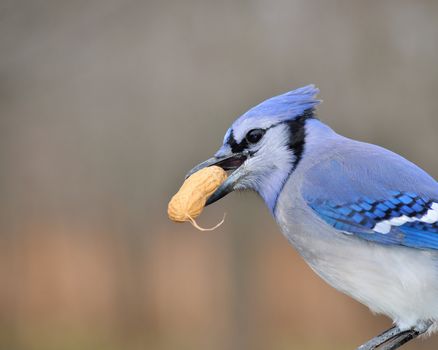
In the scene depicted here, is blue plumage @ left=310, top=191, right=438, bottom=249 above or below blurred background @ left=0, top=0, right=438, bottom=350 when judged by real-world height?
above

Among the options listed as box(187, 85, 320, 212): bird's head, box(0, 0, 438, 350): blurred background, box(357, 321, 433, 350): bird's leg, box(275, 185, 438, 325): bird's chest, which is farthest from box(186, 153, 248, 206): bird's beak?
box(0, 0, 438, 350): blurred background

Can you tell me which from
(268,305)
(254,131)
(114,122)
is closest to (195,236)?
(268,305)

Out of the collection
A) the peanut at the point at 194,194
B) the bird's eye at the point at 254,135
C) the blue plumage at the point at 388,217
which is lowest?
the blue plumage at the point at 388,217

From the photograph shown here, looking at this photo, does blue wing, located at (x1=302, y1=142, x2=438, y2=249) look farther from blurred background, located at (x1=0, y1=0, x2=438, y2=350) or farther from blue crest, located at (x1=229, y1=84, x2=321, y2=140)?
blurred background, located at (x1=0, y1=0, x2=438, y2=350)

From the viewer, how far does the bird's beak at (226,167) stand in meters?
2.17

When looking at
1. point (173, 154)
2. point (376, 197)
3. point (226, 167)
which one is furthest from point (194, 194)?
point (173, 154)

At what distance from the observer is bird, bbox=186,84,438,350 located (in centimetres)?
207

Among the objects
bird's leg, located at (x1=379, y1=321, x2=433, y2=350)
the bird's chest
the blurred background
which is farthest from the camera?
the blurred background

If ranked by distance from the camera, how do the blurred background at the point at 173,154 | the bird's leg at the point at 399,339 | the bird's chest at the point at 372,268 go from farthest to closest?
the blurred background at the point at 173,154 → the bird's leg at the point at 399,339 → the bird's chest at the point at 372,268

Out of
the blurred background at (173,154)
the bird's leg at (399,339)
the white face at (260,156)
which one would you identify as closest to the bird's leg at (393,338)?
the bird's leg at (399,339)

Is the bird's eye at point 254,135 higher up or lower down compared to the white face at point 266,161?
higher up

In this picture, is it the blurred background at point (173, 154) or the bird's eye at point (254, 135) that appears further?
the blurred background at point (173, 154)

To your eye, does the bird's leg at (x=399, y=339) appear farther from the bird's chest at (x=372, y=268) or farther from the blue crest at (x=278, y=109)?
the blue crest at (x=278, y=109)

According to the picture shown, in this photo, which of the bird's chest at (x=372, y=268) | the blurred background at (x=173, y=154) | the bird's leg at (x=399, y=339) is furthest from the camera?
the blurred background at (x=173, y=154)
